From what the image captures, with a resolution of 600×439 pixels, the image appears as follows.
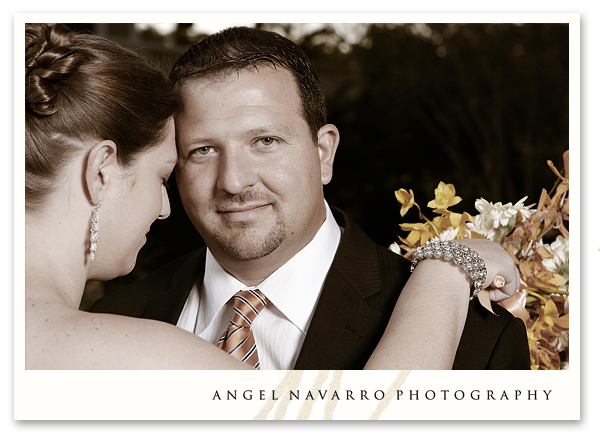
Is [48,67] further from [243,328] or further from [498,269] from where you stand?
[498,269]

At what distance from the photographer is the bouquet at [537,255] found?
1.63 meters

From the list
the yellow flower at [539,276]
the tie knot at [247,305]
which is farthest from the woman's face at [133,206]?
the yellow flower at [539,276]

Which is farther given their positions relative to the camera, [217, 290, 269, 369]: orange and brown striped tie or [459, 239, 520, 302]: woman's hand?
[217, 290, 269, 369]: orange and brown striped tie

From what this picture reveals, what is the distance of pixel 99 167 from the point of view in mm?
1459

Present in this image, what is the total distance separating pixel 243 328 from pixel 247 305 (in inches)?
3.4

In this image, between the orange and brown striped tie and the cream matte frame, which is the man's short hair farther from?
the orange and brown striped tie

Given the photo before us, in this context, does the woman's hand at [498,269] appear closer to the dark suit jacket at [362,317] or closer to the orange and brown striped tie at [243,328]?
the dark suit jacket at [362,317]

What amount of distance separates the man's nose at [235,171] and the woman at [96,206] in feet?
0.59

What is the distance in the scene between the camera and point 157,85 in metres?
1.54

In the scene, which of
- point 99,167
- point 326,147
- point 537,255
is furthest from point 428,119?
point 99,167

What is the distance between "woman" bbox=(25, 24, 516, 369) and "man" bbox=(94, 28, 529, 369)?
0.38 feet

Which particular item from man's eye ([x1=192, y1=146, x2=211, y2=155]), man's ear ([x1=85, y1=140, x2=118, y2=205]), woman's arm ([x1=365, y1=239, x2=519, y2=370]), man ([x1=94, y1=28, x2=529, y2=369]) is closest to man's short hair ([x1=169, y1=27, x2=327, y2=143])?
man ([x1=94, y1=28, x2=529, y2=369])
